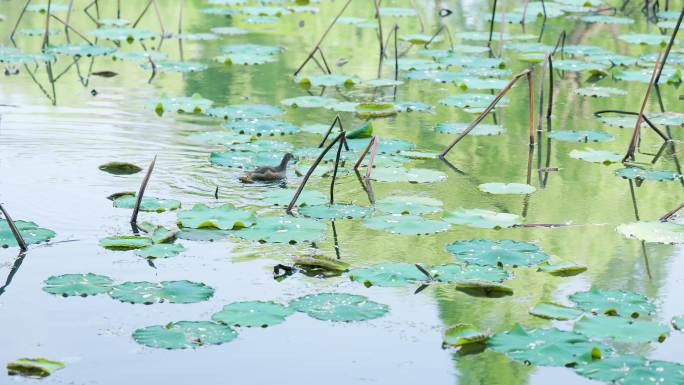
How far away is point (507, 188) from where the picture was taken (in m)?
5.68

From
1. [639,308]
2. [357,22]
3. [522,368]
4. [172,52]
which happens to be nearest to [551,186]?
[639,308]

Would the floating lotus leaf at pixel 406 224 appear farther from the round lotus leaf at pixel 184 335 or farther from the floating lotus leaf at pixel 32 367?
the floating lotus leaf at pixel 32 367

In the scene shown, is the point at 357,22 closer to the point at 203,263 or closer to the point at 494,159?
the point at 494,159

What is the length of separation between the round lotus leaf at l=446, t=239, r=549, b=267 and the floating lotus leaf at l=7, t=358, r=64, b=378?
5.85 ft

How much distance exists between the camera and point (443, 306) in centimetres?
406

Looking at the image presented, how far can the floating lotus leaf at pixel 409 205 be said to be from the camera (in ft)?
17.0

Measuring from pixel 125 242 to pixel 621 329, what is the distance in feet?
6.70

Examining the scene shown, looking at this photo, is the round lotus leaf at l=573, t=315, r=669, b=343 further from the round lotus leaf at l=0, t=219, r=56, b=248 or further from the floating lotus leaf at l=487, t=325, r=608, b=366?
the round lotus leaf at l=0, t=219, r=56, b=248

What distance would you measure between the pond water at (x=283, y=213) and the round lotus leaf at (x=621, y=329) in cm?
4

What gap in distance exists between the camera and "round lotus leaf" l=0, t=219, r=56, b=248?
15.1ft

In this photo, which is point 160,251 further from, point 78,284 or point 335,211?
point 335,211

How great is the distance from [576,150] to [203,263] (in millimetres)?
2860

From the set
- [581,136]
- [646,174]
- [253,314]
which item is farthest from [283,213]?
[581,136]


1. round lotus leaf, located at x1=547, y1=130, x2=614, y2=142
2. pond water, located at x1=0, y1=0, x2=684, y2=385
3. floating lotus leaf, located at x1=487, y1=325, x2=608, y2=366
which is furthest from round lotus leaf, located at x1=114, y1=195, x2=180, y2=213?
round lotus leaf, located at x1=547, y1=130, x2=614, y2=142
